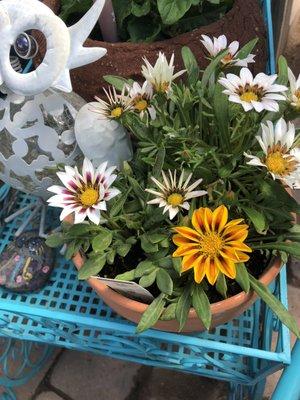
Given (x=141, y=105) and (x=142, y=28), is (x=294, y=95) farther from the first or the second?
(x=142, y=28)

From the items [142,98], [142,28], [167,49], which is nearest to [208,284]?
[142,98]

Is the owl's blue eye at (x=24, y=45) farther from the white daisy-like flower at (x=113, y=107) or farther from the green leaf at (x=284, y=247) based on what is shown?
the green leaf at (x=284, y=247)

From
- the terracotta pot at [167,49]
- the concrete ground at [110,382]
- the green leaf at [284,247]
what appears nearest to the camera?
the green leaf at [284,247]

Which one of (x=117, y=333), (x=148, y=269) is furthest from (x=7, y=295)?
(x=148, y=269)

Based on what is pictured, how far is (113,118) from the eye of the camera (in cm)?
67

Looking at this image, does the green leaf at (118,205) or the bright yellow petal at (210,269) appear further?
the green leaf at (118,205)

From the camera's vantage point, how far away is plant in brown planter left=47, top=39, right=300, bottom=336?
609 mm

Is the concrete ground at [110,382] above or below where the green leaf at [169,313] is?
below

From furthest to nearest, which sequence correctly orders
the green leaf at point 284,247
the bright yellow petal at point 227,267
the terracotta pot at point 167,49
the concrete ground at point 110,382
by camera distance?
the concrete ground at point 110,382
the terracotta pot at point 167,49
the green leaf at point 284,247
the bright yellow petal at point 227,267

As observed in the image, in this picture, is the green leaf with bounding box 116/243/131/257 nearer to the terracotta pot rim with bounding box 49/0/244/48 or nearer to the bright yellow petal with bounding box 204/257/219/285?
the bright yellow petal with bounding box 204/257/219/285

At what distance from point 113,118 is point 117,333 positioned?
0.96ft

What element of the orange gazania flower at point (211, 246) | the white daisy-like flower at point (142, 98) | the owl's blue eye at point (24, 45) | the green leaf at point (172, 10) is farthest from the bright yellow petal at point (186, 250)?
the green leaf at point (172, 10)

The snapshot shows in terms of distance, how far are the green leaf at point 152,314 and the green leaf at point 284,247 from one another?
13 centimetres

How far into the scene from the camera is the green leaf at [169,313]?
644 millimetres
